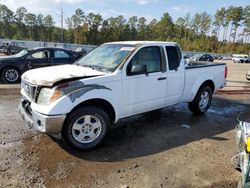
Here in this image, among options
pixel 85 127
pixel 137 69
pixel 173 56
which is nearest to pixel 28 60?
pixel 173 56

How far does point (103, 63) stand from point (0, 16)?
108m

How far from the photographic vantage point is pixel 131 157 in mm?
4734

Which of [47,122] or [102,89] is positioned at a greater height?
[102,89]

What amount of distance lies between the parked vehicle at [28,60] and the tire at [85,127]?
822 centimetres

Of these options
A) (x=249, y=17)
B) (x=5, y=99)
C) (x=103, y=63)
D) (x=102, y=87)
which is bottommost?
(x=5, y=99)

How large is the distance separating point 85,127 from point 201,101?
3762 mm

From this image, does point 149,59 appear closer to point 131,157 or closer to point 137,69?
point 137,69

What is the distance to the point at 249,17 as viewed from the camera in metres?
96.1

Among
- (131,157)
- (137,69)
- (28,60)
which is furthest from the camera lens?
(28,60)

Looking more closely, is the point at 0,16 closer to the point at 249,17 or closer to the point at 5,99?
the point at 249,17

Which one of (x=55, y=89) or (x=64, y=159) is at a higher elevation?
(x=55, y=89)

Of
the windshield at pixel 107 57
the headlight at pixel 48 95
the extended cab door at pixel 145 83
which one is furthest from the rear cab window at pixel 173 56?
the headlight at pixel 48 95

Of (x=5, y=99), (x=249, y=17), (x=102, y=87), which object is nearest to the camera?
(x=102, y=87)

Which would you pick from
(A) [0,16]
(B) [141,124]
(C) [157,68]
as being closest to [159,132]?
(B) [141,124]
